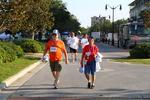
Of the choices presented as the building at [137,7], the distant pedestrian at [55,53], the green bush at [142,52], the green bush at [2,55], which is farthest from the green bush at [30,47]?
the distant pedestrian at [55,53]

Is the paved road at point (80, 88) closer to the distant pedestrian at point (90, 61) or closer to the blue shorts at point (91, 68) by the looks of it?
the distant pedestrian at point (90, 61)

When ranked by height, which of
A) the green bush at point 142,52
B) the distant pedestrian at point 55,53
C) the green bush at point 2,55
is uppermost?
the distant pedestrian at point 55,53

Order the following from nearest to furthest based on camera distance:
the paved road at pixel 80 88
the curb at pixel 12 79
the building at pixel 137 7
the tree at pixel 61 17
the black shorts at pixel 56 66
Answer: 1. the paved road at pixel 80 88
2. the black shorts at pixel 56 66
3. the curb at pixel 12 79
4. the building at pixel 137 7
5. the tree at pixel 61 17

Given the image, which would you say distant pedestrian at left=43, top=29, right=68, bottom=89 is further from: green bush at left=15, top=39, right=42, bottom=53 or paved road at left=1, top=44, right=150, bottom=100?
green bush at left=15, top=39, right=42, bottom=53

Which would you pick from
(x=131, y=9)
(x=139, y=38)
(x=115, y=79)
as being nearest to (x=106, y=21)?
(x=131, y=9)

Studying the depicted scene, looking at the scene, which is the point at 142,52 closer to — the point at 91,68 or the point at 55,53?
the point at 91,68

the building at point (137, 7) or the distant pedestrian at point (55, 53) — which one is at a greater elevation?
the building at point (137, 7)

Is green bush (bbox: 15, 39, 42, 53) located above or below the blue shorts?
below

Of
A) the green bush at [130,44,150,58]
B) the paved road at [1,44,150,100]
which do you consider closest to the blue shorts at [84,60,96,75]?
the paved road at [1,44,150,100]

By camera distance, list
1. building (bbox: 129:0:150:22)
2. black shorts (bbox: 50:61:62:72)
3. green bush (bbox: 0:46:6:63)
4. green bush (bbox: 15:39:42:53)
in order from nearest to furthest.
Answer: black shorts (bbox: 50:61:62:72)
green bush (bbox: 0:46:6:63)
green bush (bbox: 15:39:42:53)
building (bbox: 129:0:150:22)

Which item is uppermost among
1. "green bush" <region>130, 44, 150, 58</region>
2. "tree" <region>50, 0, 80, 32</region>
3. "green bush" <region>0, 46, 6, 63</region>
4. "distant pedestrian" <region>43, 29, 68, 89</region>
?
"tree" <region>50, 0, 80, 32</region>

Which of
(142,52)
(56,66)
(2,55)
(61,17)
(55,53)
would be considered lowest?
(142,52)

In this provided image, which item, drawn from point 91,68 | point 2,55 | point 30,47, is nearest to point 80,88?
point 91,68

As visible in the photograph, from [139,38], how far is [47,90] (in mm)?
37573
